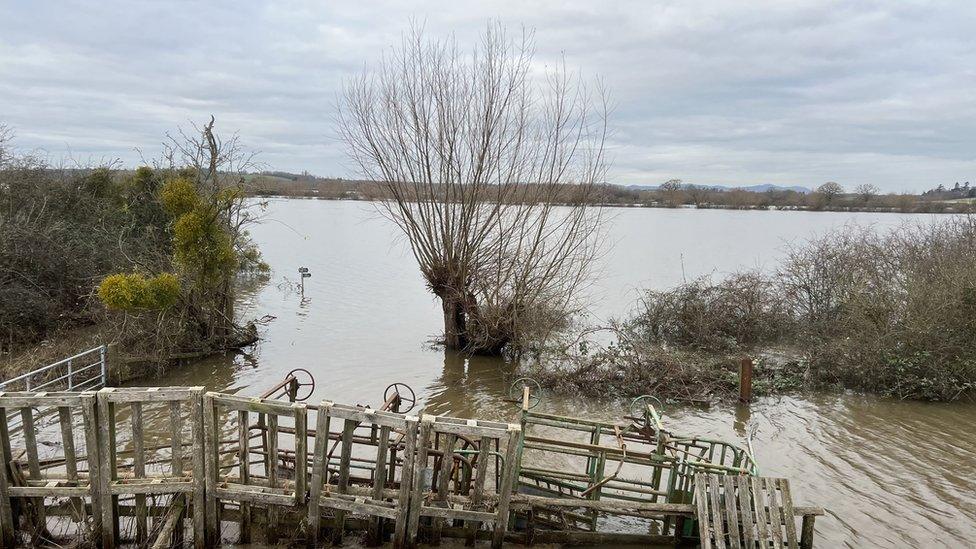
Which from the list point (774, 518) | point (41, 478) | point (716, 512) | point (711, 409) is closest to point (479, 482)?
point (716, 512)

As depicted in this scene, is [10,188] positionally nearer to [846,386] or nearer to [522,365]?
[522,365]

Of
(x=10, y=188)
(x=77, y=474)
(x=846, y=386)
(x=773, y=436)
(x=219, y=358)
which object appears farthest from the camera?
(x=10, y=188)

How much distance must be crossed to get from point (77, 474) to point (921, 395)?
17.8 m

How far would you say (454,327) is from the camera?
19.8m

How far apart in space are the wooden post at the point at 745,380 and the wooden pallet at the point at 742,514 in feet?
25.0

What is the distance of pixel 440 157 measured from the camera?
1850 centimetres

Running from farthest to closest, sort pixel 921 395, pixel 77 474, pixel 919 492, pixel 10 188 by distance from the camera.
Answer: pixel 10 188 < pixel 921 395 < pixel 919 492 < pixel 77 474

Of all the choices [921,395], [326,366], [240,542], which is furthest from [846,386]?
[240,542]

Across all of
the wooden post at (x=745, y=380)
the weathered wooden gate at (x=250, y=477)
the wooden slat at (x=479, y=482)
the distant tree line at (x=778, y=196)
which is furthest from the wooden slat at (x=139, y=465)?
the distant tree line at (x=778, y=196)

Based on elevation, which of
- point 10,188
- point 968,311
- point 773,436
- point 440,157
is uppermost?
point 440,157

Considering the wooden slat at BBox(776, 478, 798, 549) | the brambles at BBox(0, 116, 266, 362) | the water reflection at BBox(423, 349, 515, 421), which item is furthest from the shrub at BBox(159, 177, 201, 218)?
the wooden slat at BBox(776, 478, 798, 549)

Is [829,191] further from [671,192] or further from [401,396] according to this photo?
[401,396]

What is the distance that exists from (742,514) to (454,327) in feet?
42.3

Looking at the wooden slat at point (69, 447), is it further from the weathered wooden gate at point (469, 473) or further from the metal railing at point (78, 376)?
the metal railing at point (78, 376)
